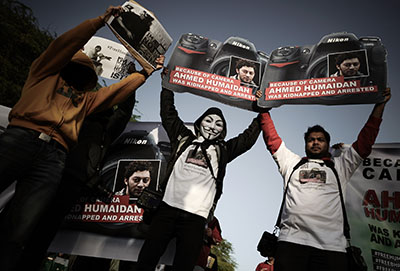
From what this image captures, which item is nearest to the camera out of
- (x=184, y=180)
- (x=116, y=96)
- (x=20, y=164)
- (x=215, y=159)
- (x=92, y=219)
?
(x=20, y=164)

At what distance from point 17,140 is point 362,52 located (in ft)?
11.6

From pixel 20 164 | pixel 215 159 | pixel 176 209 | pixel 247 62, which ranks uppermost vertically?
pixel 247 62

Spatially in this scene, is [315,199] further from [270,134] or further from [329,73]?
[329,73]

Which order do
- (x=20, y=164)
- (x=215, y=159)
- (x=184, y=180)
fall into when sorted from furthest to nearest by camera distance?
1. (x=215, y=159)
2. (x=184, y=180)
3. (x=20, y=164)

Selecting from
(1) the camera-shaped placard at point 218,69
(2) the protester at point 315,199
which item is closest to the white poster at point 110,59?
(1) the camera-shaped placard at point 218,69

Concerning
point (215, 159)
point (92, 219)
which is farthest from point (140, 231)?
point (215, 159)

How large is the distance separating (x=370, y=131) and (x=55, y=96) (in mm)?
2988

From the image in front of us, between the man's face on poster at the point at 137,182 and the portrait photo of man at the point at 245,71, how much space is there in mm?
1700

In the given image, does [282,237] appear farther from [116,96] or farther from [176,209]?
[116,96]

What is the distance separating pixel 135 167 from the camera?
3.68 meters

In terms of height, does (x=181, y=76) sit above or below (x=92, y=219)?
above

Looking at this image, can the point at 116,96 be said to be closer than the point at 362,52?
Yes

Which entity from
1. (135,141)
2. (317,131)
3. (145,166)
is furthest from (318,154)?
(135,141)

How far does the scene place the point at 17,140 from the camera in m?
1.88
